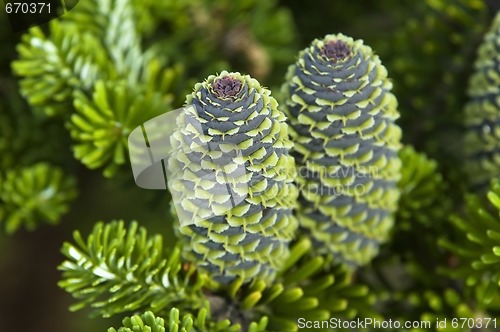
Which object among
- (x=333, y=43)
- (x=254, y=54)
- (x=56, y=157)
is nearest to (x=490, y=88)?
(x=333, y=43)

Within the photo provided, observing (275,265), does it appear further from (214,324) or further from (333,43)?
(333,43)

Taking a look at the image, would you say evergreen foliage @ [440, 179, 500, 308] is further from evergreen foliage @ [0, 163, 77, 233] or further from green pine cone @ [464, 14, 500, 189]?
evergreen foliage @ [0, 163, 77, 233]

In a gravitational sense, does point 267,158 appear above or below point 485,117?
above

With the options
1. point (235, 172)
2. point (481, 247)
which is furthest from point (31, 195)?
point (481, 247)

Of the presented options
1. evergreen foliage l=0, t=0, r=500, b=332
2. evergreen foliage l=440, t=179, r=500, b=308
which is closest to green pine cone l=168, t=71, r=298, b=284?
evergreen foliage l=0, t=0, r=500, b=332

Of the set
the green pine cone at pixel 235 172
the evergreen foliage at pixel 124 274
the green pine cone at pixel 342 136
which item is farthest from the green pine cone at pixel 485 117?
the evergreen foliage at pixel 124 274

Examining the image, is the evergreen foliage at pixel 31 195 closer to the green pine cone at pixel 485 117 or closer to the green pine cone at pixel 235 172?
the green pine cone at pixel 235 172

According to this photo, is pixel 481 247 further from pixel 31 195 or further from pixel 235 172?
pixel 31 195
